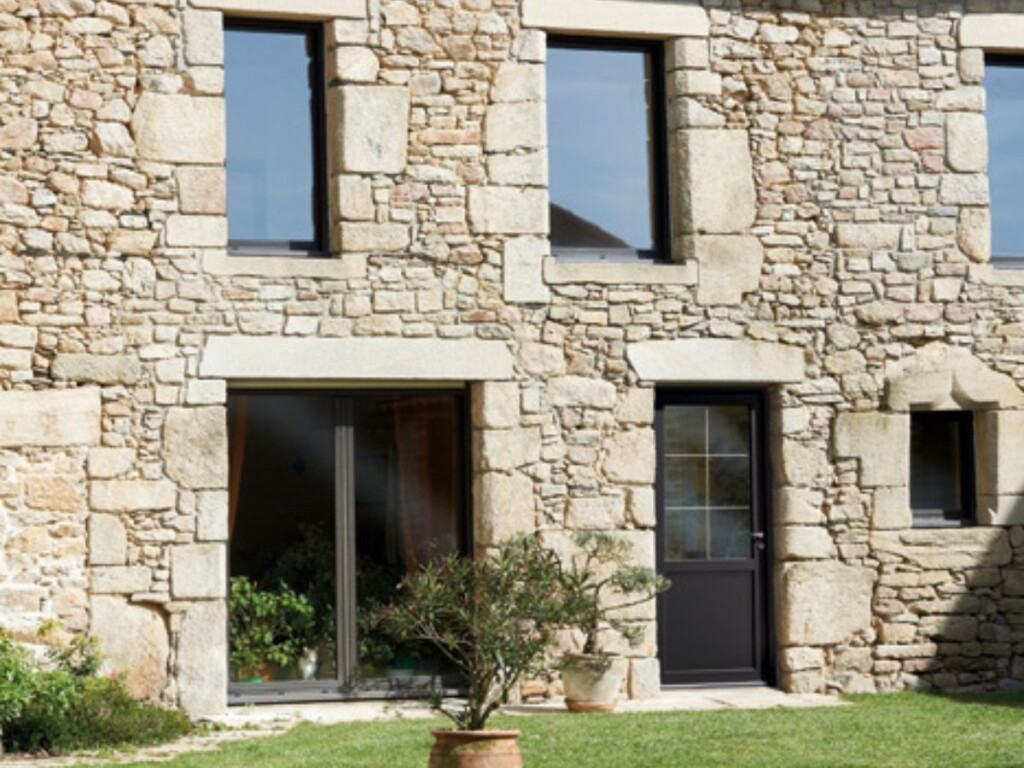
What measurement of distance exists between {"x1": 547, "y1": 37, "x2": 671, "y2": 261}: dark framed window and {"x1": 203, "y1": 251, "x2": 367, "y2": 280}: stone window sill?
1.35 m

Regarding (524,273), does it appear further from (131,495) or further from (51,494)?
(51,494)

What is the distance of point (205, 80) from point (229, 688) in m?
3.47

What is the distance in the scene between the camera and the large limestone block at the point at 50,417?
36.6 ft

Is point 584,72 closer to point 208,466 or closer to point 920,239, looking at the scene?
point 920,239

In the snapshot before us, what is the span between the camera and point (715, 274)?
12484 millimetres

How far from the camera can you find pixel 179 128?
37.9ft

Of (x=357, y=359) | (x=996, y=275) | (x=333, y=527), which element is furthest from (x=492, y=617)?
(x=996, y=275)

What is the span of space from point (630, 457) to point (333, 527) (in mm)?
1817

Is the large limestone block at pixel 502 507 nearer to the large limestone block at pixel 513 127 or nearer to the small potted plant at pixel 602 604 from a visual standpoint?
the small potted plant at pixel 602 604

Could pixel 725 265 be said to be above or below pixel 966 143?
below

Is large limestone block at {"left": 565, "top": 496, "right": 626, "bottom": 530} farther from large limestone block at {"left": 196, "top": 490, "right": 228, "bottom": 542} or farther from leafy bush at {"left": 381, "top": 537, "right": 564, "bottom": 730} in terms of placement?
leafy bush at {"left": 381, "top": 537, "right": 564, "bottom": 730}

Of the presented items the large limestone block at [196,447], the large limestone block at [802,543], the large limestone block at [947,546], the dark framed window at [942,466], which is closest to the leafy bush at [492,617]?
the large limestone block at [196,447]

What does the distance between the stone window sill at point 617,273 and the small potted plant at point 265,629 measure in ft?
7.98

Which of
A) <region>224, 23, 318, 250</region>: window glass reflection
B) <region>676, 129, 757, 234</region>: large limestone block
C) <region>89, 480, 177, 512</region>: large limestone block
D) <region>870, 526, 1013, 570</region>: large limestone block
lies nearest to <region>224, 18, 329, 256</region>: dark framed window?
<region>224, 23, 318, 250</region>: window glass reflection
